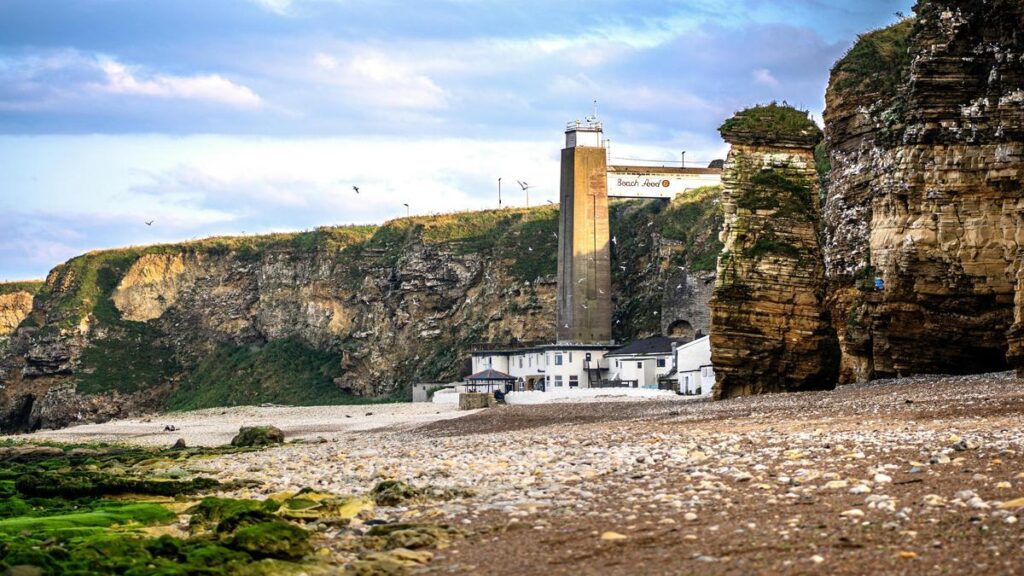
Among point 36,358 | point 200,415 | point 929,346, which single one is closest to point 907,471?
point 929,346

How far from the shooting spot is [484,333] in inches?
3789

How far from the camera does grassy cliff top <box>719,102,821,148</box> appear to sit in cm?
4119

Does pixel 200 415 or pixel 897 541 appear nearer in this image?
pixel 897 541

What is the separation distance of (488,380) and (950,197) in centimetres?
5022

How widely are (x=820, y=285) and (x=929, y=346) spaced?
273 inches

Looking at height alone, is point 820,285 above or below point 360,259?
below

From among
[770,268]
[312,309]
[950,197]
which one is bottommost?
[770,268]

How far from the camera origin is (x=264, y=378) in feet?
339

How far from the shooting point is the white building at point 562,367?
7981 centimetres

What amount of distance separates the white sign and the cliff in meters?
1.57

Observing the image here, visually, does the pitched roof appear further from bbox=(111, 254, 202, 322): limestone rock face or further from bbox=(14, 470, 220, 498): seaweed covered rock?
bbox=(111, 254, 202, 322): limestone rock face

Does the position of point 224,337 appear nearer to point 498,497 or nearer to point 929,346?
point 929,346

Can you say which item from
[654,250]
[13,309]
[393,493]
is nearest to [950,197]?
[393,493]

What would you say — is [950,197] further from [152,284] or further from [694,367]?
[152,284]
